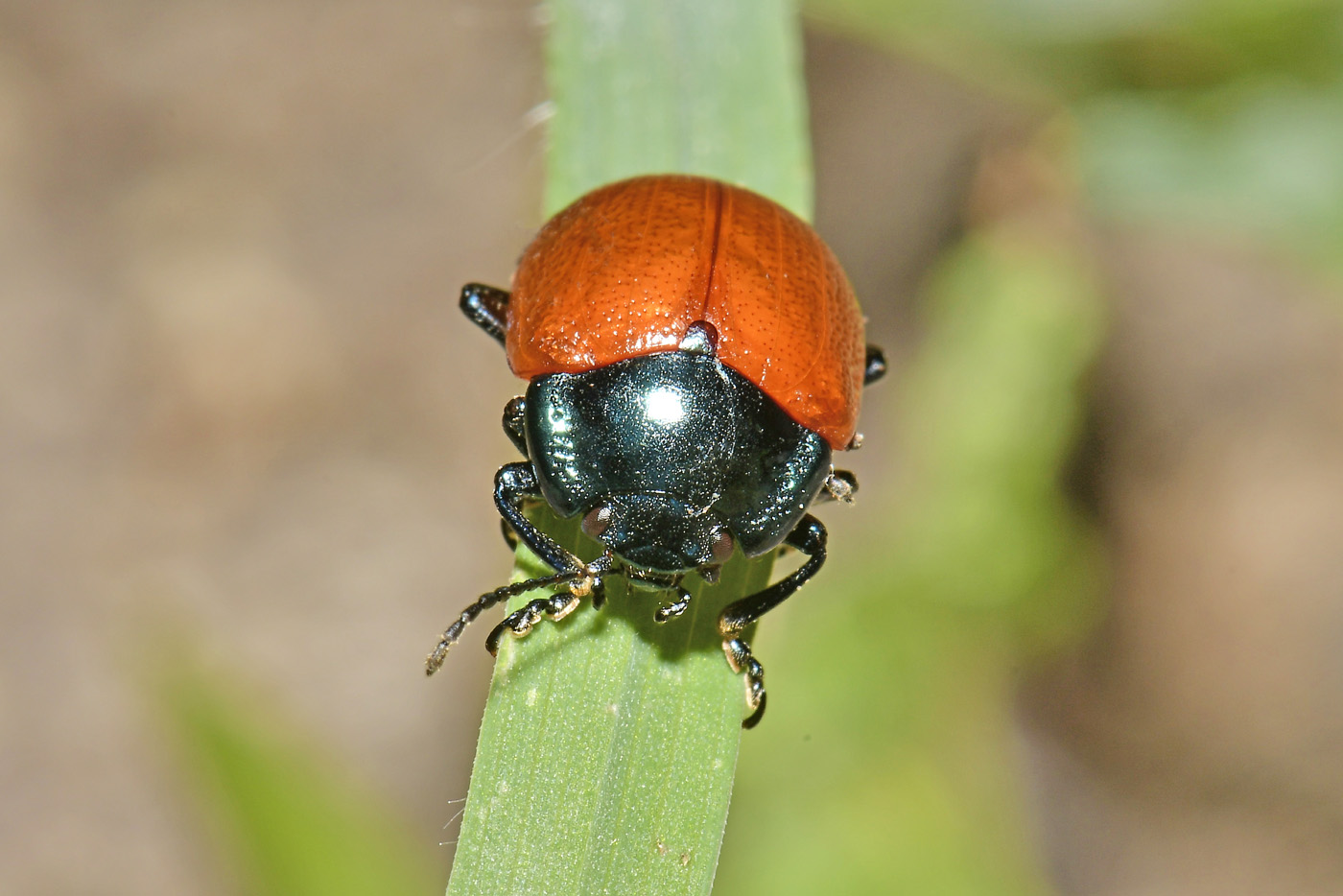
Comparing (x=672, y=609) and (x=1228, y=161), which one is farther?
(x=1228, y=161)

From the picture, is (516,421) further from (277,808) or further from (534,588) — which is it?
(277,808)

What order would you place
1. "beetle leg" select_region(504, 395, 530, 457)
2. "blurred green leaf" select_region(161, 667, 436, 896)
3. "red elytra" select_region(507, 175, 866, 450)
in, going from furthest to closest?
"blurred green leaf" select_region(161, 667, 436, 896) → "beetle leg" select_region(504, 395, 530, 457) → "red elytra" select_region(507, 175, 866, 450)

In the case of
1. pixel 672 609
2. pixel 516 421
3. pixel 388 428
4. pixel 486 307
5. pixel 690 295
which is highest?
pixel 388 428

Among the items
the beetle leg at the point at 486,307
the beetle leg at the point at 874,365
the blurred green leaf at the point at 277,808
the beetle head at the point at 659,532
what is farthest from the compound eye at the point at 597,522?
the blurred green leaf at the point at 277,808

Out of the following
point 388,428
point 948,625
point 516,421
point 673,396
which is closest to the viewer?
point 673,396

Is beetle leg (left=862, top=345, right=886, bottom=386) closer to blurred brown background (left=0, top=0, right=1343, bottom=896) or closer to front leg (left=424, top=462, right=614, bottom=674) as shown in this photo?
front leg (left=424, top=462, right=614, bottom=674)

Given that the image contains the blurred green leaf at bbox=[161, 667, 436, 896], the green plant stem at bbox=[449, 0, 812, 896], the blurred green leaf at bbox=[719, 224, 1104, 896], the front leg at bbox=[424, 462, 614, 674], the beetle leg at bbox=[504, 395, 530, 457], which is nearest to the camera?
the green plant stem at bbox=[449, 0, 812, 896]

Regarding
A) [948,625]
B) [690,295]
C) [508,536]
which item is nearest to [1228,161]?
[948,625]

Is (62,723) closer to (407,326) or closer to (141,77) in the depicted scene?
(407,326)

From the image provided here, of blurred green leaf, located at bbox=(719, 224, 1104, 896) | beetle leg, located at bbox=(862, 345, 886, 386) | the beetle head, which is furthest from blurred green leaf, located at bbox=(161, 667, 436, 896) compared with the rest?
beetle leg, located at bbox=(862, 345, 886, 386)
